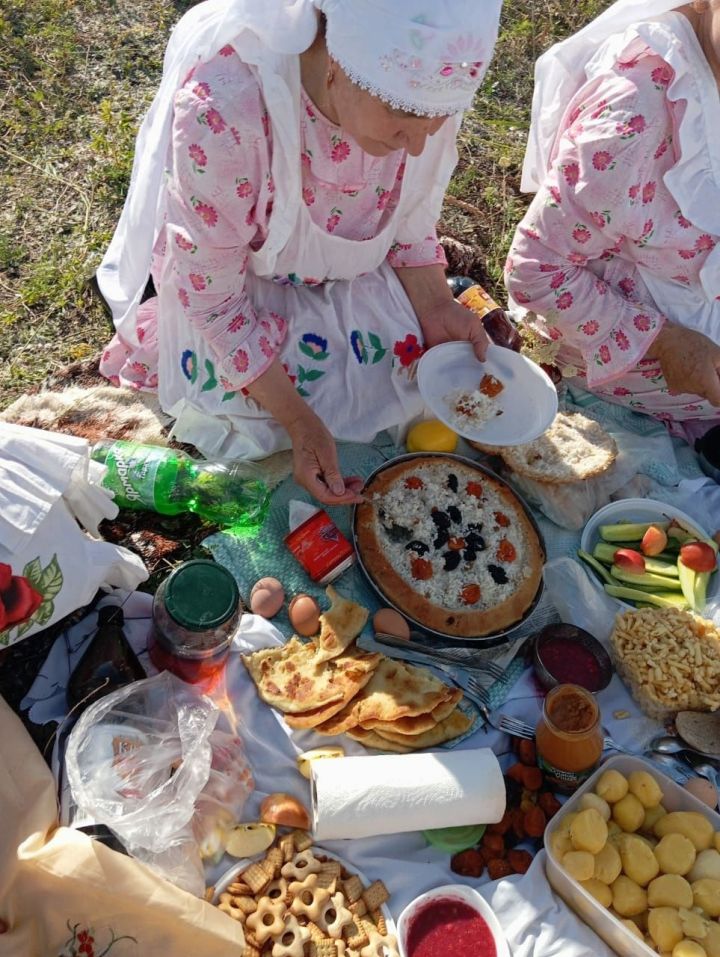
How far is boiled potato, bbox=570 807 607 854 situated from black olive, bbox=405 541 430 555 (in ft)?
2.52

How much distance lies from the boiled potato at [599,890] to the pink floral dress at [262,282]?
50.2 inches

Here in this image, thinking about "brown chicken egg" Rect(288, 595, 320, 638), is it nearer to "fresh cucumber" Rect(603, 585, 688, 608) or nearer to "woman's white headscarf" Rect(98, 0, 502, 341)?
"fresh cucumber" Rect(603, 585, 688, 608)

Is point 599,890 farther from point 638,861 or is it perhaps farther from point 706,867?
point 706,867

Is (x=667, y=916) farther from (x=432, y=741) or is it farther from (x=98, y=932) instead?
(x=98, y=932)

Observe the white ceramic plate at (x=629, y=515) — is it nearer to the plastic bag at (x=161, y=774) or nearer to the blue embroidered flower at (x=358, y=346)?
the blue embroidered flower at (x=358, y=346)

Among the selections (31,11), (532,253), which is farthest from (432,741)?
(31,11)

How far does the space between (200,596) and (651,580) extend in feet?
4.24

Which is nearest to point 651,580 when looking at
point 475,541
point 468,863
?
point 475,541

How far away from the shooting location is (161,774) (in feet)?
5.90

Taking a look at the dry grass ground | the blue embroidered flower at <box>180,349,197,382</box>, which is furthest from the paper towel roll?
the dry grass ground

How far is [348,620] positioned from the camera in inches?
85.2

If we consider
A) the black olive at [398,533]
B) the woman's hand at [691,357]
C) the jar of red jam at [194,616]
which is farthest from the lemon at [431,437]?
the jar of red jam at [194,616]

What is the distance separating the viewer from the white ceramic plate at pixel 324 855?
5.93ft

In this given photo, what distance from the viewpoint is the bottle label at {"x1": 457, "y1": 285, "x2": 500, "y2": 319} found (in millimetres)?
2791
